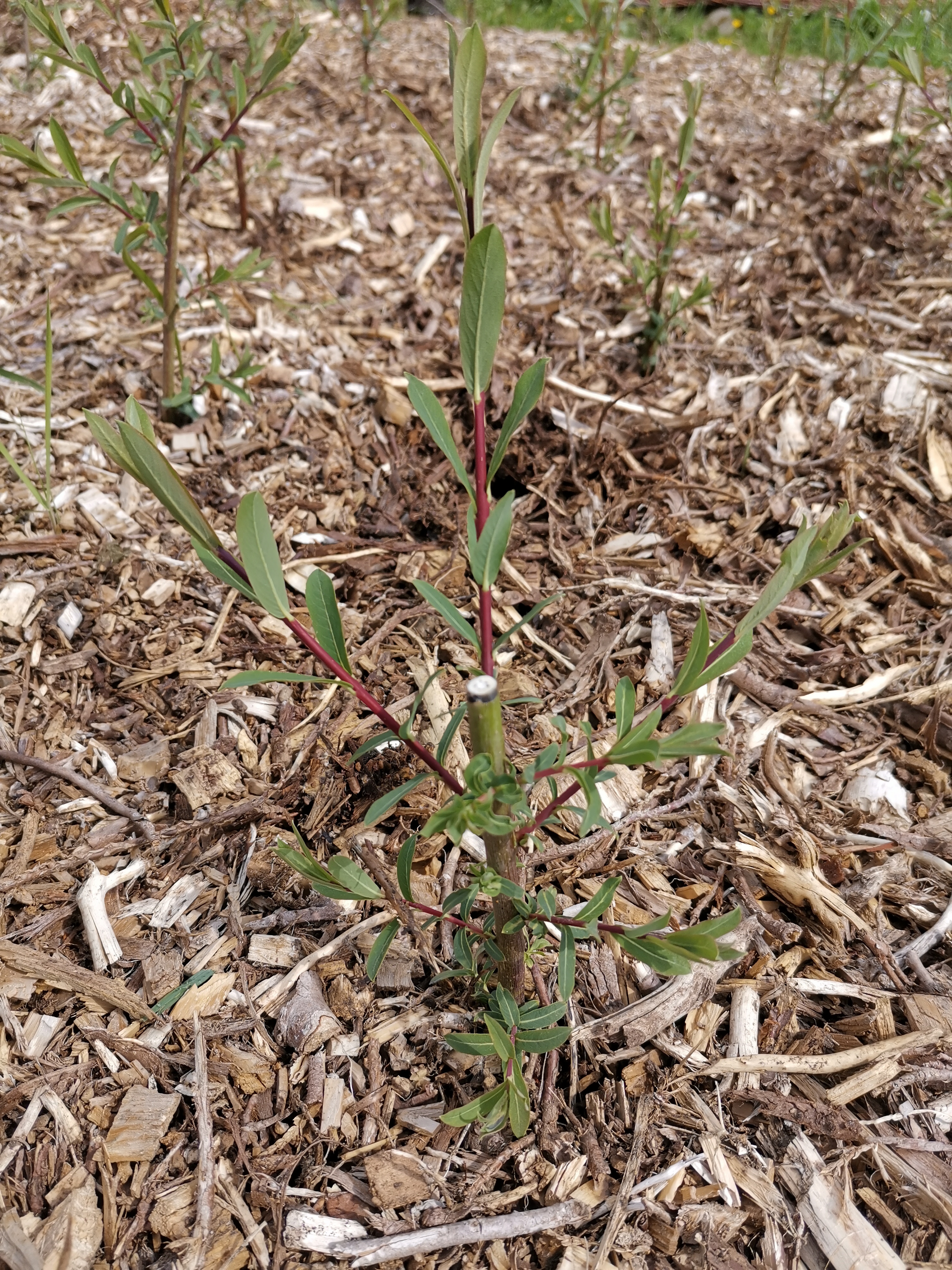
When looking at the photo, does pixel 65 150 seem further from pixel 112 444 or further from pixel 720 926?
pixel 720 926

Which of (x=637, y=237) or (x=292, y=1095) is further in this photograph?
(x=637, y=237)

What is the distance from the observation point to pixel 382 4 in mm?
3760

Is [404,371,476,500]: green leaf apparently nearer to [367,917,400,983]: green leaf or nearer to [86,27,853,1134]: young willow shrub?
[86,27,853,1134]: young willow shrub

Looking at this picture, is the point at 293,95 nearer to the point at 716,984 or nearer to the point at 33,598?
the point at 33,598

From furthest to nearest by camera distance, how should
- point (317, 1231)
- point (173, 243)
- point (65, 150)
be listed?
point (173, 243) → point (65, 150) → point (317, 1231)

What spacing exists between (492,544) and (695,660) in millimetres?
263

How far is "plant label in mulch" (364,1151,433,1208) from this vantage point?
1.27m

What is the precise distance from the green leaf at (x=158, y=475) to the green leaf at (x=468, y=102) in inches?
16.3

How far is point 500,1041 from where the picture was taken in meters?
1.17

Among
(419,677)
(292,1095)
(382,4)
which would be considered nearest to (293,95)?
(382,4)

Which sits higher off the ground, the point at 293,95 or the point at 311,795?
the point at 293,95

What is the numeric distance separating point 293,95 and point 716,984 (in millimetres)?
3755

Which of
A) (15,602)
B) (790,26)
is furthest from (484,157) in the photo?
(790,26)

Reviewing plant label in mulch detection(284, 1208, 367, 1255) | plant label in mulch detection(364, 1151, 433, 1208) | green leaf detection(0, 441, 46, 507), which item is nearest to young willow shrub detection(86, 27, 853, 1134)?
plant label in mulch detection(364, 1151, 433, 1208)
